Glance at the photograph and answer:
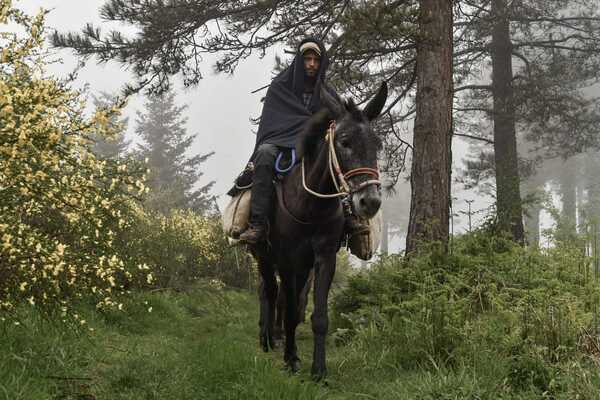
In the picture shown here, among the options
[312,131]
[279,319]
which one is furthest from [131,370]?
[279,319]

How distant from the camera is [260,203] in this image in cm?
521

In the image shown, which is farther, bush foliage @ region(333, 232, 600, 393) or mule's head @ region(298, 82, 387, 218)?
mule's head @ region(298, 82, 387, 218)

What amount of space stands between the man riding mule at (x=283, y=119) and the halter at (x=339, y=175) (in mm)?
695

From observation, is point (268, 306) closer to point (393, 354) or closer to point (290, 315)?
point (290, 315)

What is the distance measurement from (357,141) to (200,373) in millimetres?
2451

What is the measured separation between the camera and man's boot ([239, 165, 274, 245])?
5.16 metres

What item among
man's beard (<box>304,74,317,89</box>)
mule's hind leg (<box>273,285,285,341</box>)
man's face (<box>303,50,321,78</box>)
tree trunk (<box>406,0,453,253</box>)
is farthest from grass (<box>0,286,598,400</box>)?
man's face (<box>303,50,321,78</box>)

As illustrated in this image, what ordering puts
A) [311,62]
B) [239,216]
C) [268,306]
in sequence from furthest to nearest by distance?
[268,306], [239,216], [311,62]

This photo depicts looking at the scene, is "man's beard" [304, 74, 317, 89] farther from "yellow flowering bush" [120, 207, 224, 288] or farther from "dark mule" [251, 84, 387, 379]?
"yellow flowering bush" [120, 207, 224, 288]

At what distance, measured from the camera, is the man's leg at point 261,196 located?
516cm

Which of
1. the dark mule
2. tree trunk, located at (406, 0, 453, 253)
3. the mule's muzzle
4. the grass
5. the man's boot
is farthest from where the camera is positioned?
tree trunk, located at (406, 0, 453, 253)

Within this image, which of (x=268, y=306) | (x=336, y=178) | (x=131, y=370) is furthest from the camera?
(x=268, y=306)

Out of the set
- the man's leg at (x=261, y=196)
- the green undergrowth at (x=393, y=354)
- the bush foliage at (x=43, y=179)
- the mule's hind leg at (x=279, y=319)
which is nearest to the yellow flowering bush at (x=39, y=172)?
the bush foliage at (x=43, y=179)

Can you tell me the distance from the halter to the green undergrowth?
1357mm
